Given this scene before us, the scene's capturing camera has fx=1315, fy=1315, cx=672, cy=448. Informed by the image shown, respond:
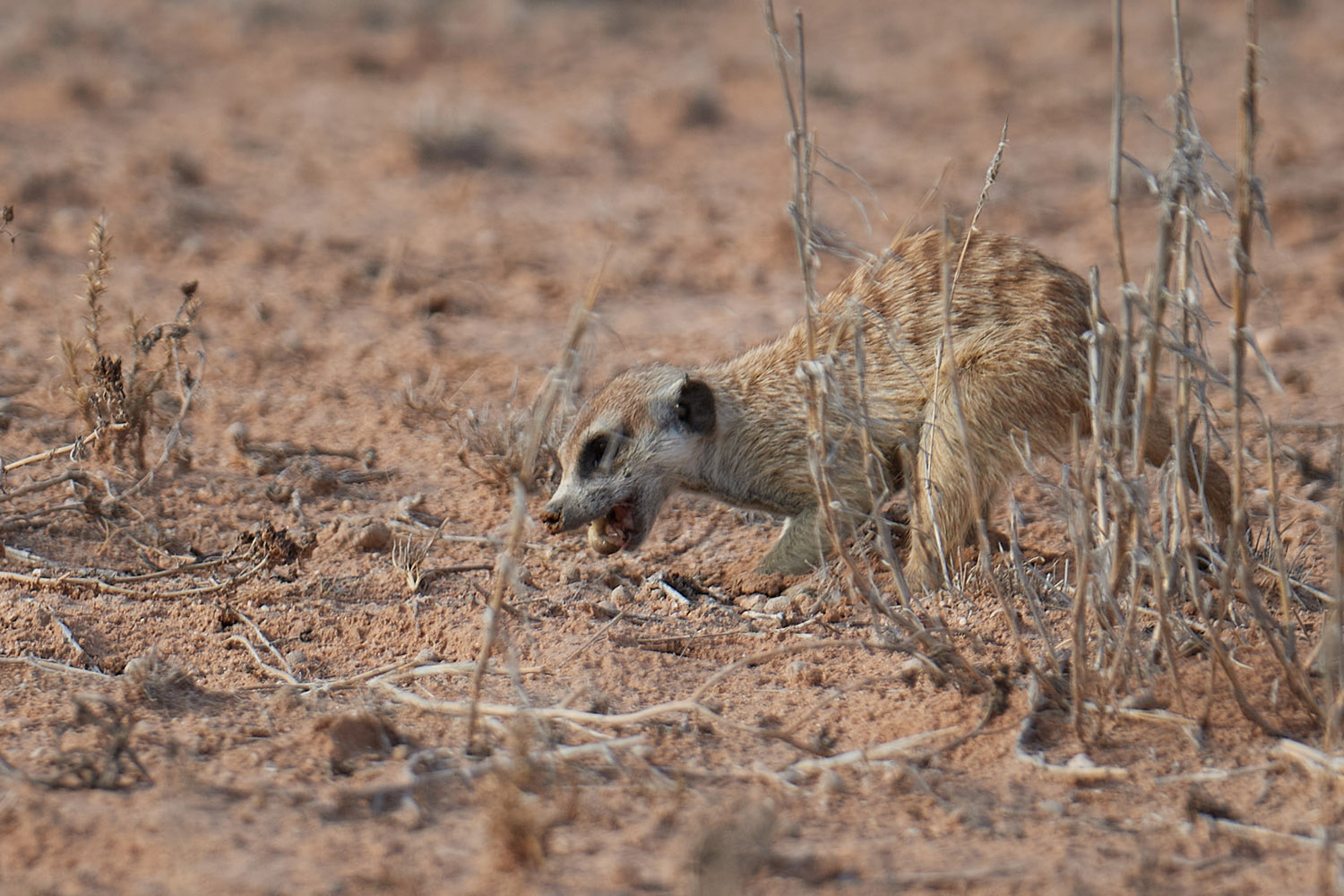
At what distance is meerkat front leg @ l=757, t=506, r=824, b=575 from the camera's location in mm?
4469

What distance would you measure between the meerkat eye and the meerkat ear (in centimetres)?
29

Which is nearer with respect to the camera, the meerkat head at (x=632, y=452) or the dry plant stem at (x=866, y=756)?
the dry plant stem at (x=866, y=756)

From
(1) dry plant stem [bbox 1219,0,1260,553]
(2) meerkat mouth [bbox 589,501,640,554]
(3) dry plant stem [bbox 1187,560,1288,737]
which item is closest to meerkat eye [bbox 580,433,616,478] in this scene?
(2) meerkat mouth [bbox 589,501,640,554]

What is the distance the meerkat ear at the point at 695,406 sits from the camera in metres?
4.73

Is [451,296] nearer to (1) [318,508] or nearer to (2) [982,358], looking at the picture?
(1) [318,508]

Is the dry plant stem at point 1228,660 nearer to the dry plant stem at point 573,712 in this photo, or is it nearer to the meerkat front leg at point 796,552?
the dry plant stem at point 573,712

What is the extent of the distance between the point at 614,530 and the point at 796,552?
641 millimetres

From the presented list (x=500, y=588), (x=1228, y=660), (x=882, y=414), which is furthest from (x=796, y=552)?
(x=500, y=588)

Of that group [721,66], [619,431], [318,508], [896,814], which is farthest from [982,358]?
[721,66]

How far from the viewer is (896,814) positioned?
9.33 ft

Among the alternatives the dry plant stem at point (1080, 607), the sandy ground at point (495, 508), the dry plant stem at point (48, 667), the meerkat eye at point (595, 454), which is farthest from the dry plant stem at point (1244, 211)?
the dry plant stem at point (48, 667)

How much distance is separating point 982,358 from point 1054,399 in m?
0.27

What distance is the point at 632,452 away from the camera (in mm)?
4676

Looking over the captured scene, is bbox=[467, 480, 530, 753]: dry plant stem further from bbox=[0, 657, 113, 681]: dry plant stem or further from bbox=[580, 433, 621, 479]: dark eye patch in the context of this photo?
bbox=[580, 433, 621, 479]: dark eye patch
